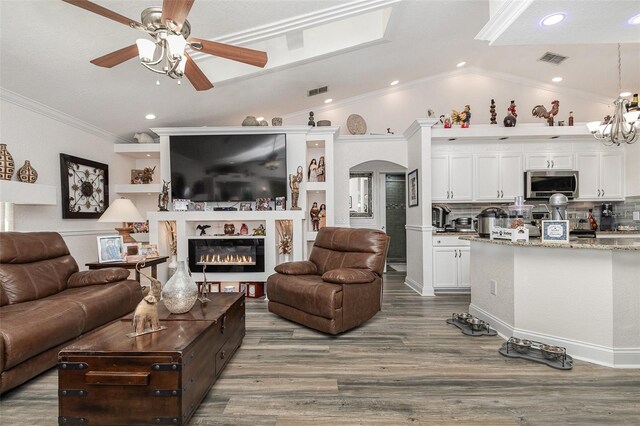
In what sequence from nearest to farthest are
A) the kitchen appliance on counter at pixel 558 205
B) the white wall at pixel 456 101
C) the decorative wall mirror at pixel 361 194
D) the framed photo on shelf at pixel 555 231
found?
the framed photo on shelf at pixel 555 231 < the kitchen appliance on counter at pixel 558 205 < the white wall at pixel 456 101 < the decorative wall mirror at pixel 361 194

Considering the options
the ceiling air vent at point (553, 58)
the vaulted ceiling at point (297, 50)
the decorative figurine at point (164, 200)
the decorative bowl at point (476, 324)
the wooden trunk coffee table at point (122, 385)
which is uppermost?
the ceiling air vent at point (553, 58)

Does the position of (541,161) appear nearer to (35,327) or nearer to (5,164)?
(35,327)

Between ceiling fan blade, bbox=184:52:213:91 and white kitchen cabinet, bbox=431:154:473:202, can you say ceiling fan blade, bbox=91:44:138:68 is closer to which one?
ceiling fan blade, bbox=184:52:213:91

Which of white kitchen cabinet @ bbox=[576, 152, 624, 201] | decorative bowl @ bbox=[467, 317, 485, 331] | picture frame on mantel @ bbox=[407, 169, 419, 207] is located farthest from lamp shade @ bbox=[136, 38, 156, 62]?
white kitchen cabinet @ bbox=[576, 152, 624, 201]

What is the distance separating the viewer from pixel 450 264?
15.2ft

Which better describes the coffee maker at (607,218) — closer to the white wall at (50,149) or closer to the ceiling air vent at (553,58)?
the ceiling air vent at (553,58)

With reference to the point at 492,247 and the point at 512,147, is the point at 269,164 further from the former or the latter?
the point at 512,147

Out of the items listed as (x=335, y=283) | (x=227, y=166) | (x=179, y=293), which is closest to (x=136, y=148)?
(x=227, y=166)

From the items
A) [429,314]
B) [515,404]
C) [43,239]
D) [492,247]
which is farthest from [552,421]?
[43,239]

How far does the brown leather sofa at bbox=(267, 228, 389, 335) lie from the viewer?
2945mm

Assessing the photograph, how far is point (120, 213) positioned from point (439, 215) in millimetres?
4476

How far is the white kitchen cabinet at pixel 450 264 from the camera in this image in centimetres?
463

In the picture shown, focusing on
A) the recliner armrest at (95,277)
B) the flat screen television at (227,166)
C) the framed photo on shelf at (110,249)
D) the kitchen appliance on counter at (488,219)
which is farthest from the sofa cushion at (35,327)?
the kitchen appliance on counter at (488,219)

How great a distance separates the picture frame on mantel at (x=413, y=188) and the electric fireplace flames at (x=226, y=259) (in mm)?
2666
